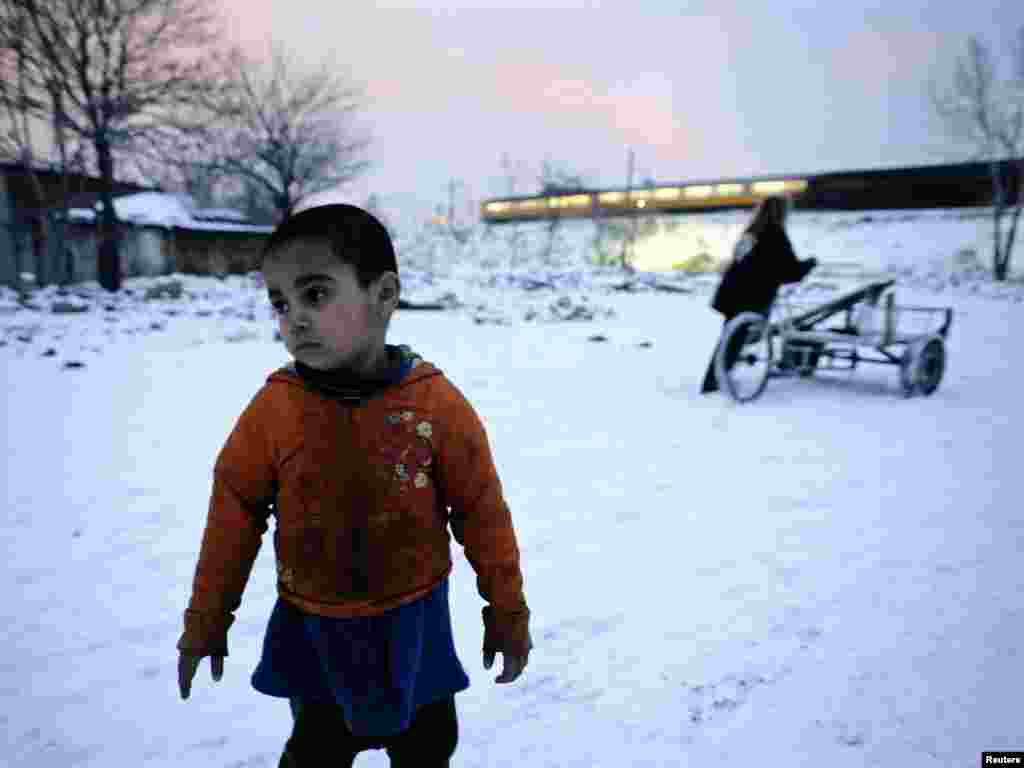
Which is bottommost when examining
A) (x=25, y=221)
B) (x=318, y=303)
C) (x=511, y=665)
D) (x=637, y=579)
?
(x=637, y=579)

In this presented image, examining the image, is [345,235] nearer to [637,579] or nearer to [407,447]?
[407,447]

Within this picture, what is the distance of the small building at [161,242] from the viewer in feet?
72.6

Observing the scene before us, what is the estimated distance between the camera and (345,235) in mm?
1039

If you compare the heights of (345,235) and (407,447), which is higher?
(345,235)

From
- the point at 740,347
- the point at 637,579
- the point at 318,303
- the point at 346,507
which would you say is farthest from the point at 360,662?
the point at 740,347

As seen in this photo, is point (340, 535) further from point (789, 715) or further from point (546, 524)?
point (546, 524)

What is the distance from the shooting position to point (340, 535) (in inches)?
42.2

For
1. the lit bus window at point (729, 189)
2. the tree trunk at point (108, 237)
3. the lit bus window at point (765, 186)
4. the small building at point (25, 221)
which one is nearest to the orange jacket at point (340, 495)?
the tree trunk at point (108, 237)

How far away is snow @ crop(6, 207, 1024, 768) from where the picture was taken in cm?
177

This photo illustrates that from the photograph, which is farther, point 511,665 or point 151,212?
point 151,212

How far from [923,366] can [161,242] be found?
28.2 m

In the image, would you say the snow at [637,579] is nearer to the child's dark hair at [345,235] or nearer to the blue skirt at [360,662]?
the blue skirt at [360,662]

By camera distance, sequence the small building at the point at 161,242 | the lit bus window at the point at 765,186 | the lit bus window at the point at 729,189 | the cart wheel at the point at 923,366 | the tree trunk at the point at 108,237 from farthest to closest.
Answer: the lit bus window at the point at 729,189 < the lit bus window at the point at 765,186 < the small building at the point at 161,242 < the tree trunk at the point at 108,237 < the cart wheel at the point at 923,366

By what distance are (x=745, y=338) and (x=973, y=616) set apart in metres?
3.91
